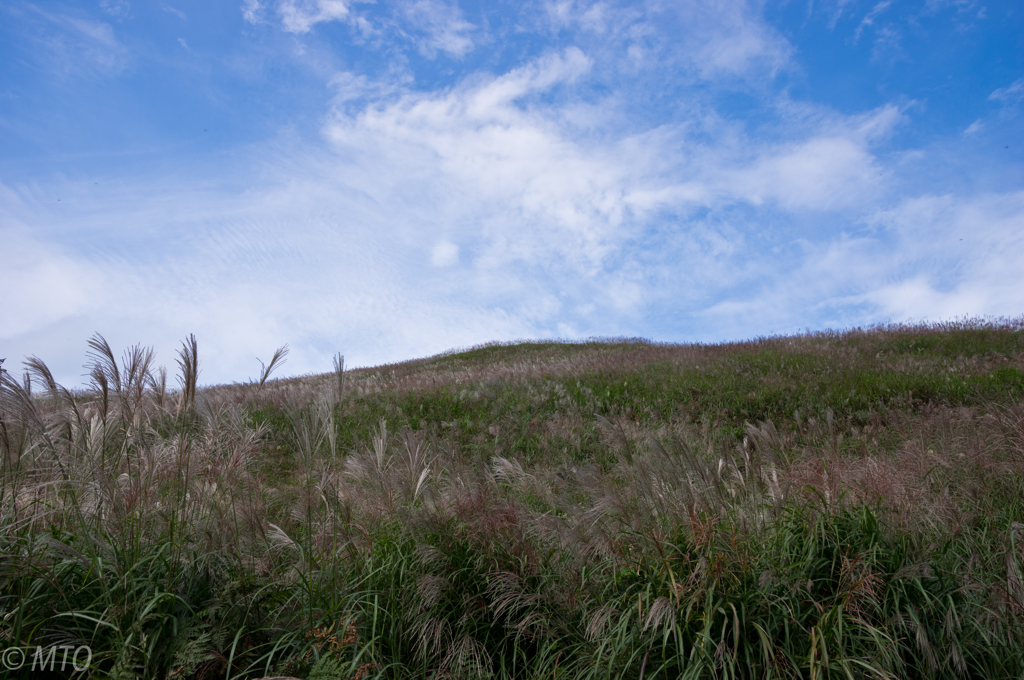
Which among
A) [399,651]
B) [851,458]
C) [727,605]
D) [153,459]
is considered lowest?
[399,651]

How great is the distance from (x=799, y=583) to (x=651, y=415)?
6.48m

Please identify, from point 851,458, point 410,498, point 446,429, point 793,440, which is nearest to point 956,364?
point 793,440

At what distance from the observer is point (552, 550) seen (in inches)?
159

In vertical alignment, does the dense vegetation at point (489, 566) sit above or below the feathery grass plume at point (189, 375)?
below

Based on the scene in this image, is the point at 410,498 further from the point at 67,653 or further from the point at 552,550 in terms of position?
the point at 67,653

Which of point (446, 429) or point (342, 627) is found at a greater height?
point (446, 429)

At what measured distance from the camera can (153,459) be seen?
12.3 ft

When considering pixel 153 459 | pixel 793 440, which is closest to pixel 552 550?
pixel 153 459

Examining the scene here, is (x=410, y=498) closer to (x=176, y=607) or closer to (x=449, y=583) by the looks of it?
(x=449, y=583)

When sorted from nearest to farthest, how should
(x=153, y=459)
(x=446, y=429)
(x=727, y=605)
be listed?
1. (x=727, y=605)
2. (x=153, y=459)
3. (x=446, y=429)

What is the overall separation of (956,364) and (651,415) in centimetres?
828

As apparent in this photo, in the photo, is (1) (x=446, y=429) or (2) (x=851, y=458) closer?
(2) (x=851, y=458)

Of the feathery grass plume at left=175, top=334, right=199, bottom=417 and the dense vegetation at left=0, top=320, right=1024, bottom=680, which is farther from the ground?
the feathery grass plume at left=175, top=334, right=199, bottom=417

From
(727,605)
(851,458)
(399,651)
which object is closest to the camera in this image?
(727,605)
